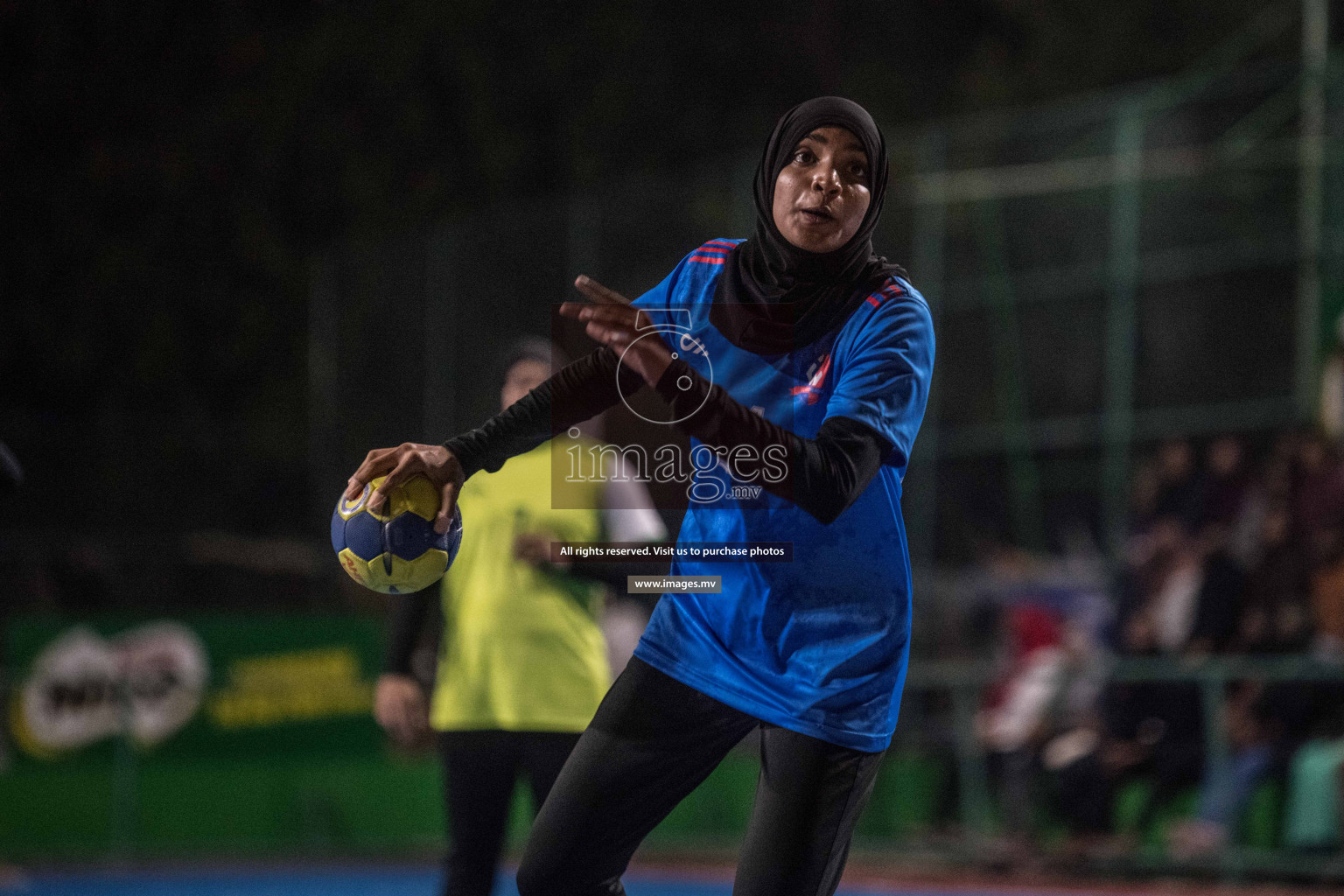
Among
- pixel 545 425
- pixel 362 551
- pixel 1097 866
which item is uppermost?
pixel 545 425

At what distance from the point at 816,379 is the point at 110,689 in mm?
8913

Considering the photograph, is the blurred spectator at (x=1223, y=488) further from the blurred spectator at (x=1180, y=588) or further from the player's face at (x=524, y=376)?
the player's face at (x=524, y=376)

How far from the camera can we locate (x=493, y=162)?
25.0 metres

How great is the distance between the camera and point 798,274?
3365mm

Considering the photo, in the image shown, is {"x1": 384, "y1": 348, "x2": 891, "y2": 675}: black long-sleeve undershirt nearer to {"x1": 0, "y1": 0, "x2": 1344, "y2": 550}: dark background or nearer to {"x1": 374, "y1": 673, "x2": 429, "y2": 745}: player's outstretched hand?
{"x1": 374, "y1": 673, "x2": 429, "y2": 745}: player's outstretched hand

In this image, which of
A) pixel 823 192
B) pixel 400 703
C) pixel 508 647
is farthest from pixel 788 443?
pixel 400 703

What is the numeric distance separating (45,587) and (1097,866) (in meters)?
7.84

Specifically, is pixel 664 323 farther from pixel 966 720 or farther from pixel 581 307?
pixel 966 720

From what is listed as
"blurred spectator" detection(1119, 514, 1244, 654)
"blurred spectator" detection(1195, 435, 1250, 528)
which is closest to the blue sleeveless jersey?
"blurred spectator" detection(1119, 514, 1244, 654)

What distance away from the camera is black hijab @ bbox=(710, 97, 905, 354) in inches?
133

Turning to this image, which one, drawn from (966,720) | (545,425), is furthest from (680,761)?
(966,720)

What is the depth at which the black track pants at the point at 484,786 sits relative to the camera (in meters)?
4.99

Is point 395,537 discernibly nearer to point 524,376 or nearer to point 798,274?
point 798,274

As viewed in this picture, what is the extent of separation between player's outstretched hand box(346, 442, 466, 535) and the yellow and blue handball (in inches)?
0.7
